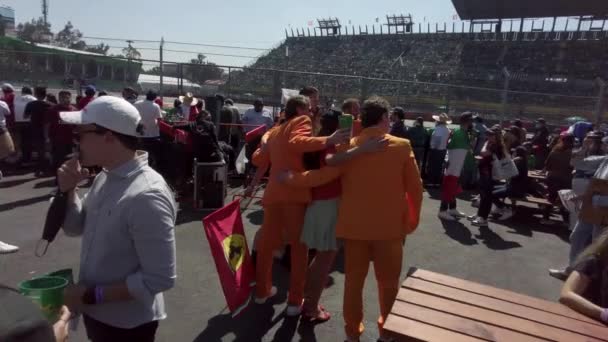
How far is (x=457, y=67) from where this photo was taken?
3966cm

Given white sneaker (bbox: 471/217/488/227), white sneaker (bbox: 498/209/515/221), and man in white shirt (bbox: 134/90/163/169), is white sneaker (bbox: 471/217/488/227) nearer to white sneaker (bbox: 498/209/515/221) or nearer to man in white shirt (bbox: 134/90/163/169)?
white sneaker (bbox: 498/209/515/221)

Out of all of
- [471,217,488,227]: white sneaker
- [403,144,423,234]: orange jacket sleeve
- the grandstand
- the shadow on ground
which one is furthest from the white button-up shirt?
the grandstand

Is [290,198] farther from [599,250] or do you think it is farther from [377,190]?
[599,250]

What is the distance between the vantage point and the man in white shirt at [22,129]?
30.4 feet

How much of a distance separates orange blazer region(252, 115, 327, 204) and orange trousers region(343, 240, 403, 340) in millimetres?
597

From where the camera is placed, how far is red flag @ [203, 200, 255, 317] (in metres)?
3.38

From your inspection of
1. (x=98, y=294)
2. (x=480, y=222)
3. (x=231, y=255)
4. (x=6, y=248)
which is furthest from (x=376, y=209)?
(x=480, y=222)

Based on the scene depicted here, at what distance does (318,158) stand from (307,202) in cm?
36

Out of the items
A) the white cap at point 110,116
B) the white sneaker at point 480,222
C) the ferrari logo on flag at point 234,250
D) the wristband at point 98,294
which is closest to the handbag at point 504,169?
the white sneaker at point 480,222

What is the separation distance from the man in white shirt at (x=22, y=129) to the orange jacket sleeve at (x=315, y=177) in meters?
8.38

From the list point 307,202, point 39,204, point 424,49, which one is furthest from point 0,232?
point 424,49

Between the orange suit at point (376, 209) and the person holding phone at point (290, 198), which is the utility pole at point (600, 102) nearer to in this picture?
the orange suit at point (376, 209)

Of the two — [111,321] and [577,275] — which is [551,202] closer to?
[577,275]

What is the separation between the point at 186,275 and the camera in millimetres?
4527
